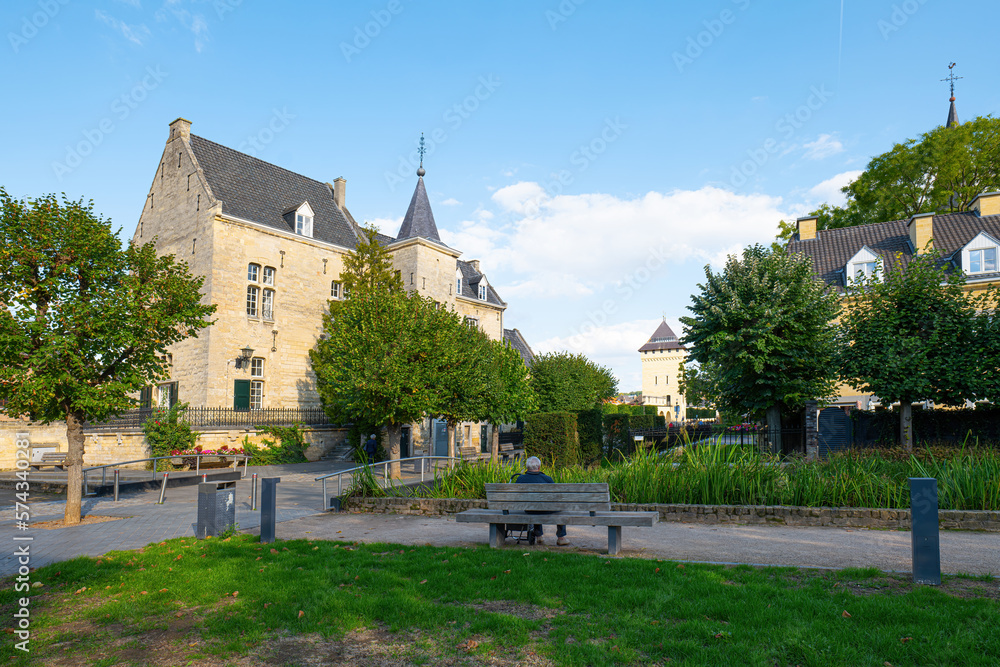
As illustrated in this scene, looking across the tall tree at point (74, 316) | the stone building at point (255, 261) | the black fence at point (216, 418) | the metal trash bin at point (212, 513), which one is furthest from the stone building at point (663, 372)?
the metal trash bin at point (212, 513)

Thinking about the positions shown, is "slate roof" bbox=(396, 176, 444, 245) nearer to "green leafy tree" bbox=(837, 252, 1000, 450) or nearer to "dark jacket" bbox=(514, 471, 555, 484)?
"green leafy tree" bbox=(837, 252, 1000, 450)

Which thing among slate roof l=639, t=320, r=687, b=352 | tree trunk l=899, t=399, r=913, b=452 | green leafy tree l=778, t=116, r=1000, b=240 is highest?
green leafy tree l=778, t=116, r=1000, b=240

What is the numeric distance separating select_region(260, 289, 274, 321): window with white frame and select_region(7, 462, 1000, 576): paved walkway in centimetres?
1826

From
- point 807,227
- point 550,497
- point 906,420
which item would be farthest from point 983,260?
point 550,497

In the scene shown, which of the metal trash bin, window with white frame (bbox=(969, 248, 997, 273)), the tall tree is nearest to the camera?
the metal trash bin

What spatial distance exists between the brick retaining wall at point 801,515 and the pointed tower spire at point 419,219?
25.5m

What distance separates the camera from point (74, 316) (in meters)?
10.9

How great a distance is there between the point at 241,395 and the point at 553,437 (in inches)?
622

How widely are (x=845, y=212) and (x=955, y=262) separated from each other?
11.3 metres

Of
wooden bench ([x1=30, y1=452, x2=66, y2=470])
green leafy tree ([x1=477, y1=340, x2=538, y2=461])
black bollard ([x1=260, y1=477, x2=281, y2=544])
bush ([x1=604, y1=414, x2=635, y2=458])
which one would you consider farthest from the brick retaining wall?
wooden bench ([x1=30, y1=452, x2=66, y2=470])

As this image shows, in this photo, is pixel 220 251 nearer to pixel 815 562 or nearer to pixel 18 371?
pixel 18 371

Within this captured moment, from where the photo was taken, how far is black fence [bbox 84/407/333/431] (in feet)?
83.9

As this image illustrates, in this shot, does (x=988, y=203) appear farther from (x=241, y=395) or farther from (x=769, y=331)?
(x=241, y=395)

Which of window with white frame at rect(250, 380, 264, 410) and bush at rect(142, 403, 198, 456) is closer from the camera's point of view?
bush at rect(142, 403, 198, 456)
